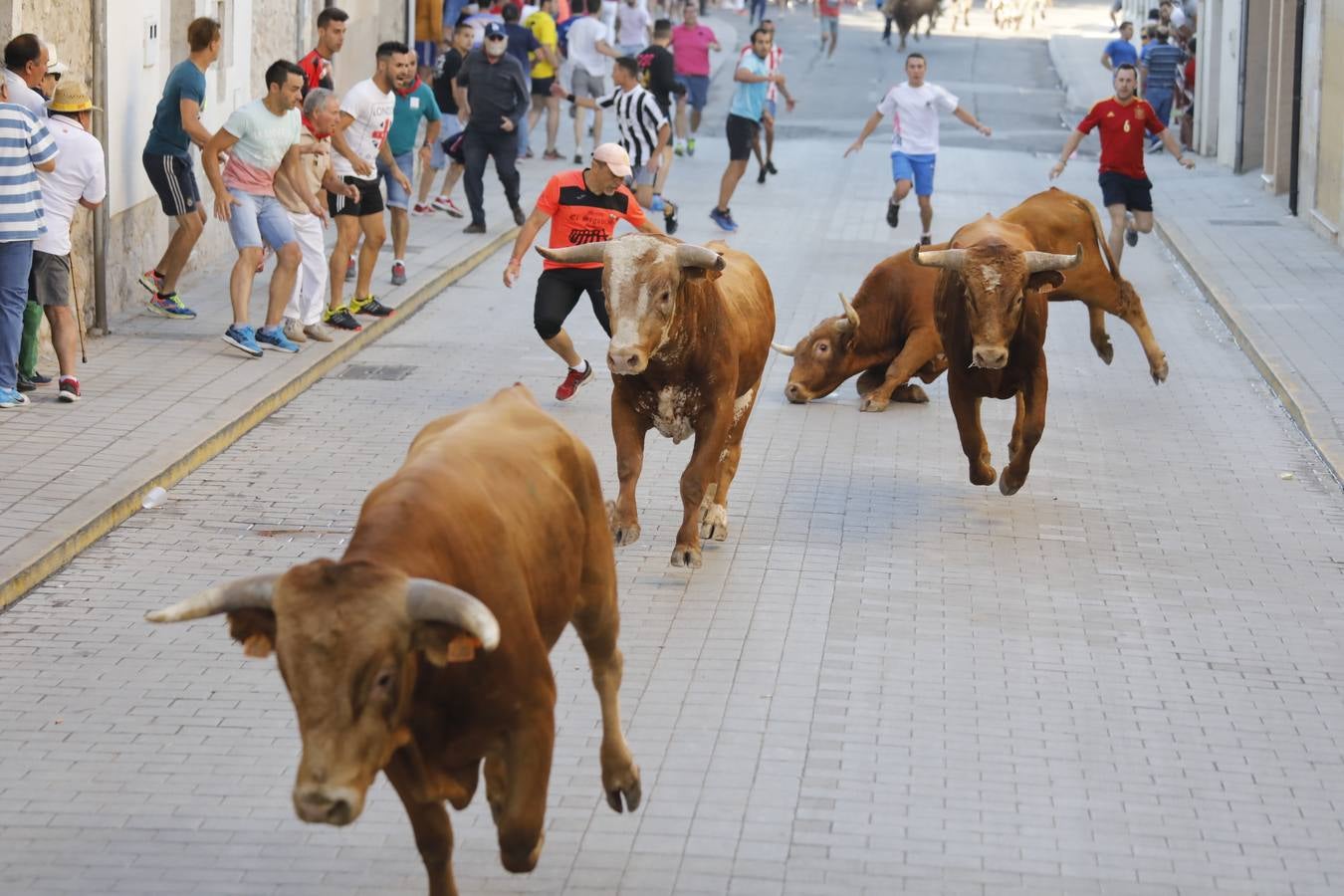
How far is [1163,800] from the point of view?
709 cm

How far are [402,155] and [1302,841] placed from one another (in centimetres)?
1296

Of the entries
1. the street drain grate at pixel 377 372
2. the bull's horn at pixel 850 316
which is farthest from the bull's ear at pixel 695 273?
the street drain grate at pixel 377 372

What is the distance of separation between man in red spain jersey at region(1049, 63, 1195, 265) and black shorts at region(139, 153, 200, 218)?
324 inches

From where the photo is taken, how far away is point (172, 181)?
15062 millimetres

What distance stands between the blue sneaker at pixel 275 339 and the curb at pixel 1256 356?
22.8 feet

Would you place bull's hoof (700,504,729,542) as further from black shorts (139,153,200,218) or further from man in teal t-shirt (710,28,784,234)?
man in teal t-shirt (710,28,784,234)

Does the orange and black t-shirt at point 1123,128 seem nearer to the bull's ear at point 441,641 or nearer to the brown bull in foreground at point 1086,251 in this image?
the brown bull in foreground at point 1086,251

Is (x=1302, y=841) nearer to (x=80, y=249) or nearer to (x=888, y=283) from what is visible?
(x=888, y=283)

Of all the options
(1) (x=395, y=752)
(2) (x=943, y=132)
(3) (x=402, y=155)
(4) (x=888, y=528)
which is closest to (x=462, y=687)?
(1) (x=395, y=752)

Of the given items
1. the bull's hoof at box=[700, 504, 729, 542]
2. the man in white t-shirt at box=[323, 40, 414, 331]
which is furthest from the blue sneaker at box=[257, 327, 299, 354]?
the bull's hoof at box=[700, 504, 729, 542]

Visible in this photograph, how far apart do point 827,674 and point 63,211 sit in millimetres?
6416

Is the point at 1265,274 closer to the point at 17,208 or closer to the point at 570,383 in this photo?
the point at 570,383

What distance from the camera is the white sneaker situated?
14.9 metres

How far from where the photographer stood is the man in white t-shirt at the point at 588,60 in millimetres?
27750
